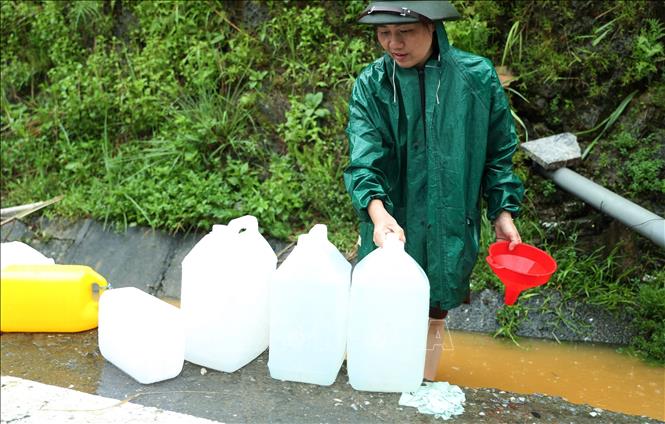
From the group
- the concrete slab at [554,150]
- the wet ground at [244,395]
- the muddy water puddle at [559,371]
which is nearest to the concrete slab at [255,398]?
the wet ground at [244,395]

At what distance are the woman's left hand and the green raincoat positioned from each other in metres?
0.03

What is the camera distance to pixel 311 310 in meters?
2.62

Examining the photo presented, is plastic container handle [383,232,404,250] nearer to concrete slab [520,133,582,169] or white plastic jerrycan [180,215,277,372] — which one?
white plastic jerrycan [180,215,277,372]

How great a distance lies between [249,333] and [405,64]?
4.06 ft

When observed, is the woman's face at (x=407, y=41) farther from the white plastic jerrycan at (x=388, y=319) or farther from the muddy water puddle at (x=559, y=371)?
the muddy water puddle at (x=559, y=371)

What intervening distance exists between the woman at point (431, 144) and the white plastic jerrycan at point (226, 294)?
0.47 m

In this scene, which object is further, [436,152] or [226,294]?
[436,152]

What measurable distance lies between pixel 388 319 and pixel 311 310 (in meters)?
0.28

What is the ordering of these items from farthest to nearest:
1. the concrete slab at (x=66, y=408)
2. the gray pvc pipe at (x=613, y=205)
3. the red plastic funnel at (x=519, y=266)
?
1. the gray pvc pipe at (x=613, y=205)
2. the red plastic funnel at (x=519, y=266)
3. the concrete slab at (x=66, y=408)

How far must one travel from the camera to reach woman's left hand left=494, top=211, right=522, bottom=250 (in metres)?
3.15

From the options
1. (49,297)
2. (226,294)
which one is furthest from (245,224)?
(49,297)

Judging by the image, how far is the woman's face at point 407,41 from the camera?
289cm

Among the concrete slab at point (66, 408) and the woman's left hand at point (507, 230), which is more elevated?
the woman's left hand at point (507, 230)

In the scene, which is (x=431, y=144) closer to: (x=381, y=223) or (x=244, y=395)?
(x=381, y=223)
